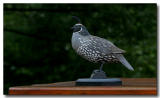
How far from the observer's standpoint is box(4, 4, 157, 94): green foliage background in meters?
8.09

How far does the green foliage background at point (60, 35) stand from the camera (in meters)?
8.09

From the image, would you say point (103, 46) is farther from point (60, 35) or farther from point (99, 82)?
point (60, 35)

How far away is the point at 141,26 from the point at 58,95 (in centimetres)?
488

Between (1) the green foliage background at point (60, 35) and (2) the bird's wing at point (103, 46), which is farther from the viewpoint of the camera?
(1) the green foliage background at point (60, 35)

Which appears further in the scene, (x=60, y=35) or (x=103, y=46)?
(x=60, y=35)

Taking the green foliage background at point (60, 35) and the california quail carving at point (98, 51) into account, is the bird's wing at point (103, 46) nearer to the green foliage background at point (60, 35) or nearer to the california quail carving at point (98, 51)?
the california quail carving at point (98, 51)

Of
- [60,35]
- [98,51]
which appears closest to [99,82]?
[98,51]

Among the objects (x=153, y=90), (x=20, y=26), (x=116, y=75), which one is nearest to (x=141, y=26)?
(x=116, y=75)

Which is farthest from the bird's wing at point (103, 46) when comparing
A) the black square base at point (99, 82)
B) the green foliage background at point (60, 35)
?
the green foliage background at point (60, 35)

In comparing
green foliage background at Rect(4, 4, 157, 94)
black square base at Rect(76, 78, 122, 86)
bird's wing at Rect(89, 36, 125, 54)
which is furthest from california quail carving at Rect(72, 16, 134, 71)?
green foliage background at Rect(4, 4, 157, 94)

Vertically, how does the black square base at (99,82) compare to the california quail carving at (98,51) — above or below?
below

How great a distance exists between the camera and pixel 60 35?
821 centimetres

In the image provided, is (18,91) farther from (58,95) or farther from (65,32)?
(65,32)

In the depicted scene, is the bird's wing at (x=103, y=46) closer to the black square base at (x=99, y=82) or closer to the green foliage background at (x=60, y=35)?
the black square base at (x=99, y=82)
